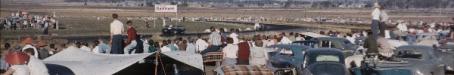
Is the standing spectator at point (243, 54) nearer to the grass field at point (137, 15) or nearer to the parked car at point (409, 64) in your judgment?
the parked car at point (409, 64)

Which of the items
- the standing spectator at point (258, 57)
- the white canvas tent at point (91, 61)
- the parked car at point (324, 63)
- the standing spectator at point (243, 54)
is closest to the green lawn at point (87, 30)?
A: the standing spectator at point (258, 57)

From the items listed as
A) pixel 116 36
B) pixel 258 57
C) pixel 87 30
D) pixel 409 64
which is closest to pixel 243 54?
pixel 258 57

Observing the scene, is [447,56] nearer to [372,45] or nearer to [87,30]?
[372,45]

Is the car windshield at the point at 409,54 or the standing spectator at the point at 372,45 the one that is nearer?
the car windshield at the point at 409,54

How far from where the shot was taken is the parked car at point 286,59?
16.9m

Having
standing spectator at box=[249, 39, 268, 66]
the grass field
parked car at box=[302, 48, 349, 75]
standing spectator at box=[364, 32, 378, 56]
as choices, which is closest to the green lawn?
the grass field

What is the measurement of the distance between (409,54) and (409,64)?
173cm

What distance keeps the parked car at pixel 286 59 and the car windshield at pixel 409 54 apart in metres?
2.34

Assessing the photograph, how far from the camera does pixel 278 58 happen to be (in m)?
19.5

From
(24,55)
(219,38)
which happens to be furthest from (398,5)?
(24,55)

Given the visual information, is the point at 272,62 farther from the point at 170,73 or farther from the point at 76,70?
the point at 76,70

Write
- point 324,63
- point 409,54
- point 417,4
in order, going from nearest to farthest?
point 324,63 < point 409,54 < point 417,4

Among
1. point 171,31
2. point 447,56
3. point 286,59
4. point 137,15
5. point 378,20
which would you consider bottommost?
point 137,15

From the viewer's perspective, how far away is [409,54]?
727 inches
